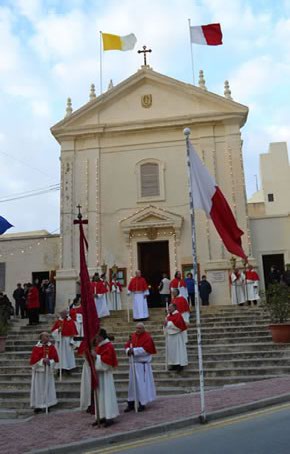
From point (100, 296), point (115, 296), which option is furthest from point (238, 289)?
point (100, 296)

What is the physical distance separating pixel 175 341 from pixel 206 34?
48.1 feet

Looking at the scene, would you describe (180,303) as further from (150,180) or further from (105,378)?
(150,180)

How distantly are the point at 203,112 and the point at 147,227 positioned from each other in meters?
6.13

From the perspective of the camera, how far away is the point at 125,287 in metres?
22.2

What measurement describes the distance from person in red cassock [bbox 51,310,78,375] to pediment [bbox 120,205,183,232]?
921cm

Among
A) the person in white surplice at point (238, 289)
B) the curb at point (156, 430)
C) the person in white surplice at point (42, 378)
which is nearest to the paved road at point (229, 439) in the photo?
the curb at point (156, 430)

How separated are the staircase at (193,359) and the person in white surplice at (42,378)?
0.37 meters

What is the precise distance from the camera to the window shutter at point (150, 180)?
76.5 feet

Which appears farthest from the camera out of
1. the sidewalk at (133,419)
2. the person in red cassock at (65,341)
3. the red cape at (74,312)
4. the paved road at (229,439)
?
the red cape at (74,312)

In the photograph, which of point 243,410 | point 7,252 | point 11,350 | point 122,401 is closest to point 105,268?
point 7,252

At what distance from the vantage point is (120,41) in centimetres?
2448

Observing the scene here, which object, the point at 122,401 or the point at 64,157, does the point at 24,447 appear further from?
the point at 64,157

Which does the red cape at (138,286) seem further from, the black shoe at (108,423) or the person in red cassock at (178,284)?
the black shoe at (108,423)

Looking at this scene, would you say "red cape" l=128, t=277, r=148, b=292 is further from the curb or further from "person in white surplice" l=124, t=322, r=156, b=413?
the curb
